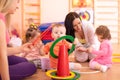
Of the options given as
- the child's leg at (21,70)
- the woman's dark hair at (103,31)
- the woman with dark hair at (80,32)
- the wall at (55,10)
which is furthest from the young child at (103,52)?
the wall at (55,10)

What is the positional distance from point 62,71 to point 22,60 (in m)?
0.38

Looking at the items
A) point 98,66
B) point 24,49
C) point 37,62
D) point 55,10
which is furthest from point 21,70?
point 55,10

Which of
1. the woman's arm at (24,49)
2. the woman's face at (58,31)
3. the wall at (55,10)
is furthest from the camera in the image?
the wall at (55,10)

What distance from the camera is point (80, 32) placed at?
2.18 meters

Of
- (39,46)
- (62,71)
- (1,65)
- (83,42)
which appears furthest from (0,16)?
(83,42)

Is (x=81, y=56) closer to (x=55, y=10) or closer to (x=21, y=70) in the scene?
(x=21, y=70)

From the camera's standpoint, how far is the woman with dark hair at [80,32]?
206cm

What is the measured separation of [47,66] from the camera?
5.90 feet

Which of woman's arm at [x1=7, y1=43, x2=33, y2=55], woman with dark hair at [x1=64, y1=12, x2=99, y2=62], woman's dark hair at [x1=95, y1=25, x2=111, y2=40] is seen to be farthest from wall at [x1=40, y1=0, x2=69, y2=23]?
woman's arm at [x1=7, y1=43, x2=33, y2=55]

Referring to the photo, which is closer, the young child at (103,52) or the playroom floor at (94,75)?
the playroom floor at (94,75)

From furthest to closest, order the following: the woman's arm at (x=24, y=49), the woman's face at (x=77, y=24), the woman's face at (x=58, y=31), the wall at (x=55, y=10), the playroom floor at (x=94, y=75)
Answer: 1. the wall at (x=55, y=10)
2. the woman's face at (x=77, y=24)
3. the woman's face at (x=58, y=31)
4. the playroom floor at (x=94, y=75)
5. the woman's arm at (x=24, y=49)

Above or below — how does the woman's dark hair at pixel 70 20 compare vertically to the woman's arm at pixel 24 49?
above

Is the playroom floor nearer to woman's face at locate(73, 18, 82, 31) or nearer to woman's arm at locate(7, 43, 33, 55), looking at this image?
woman's arm at locate(7, 43, 33, 55)

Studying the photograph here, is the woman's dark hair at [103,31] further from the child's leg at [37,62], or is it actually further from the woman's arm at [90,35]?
the child's leg at [37,62]
